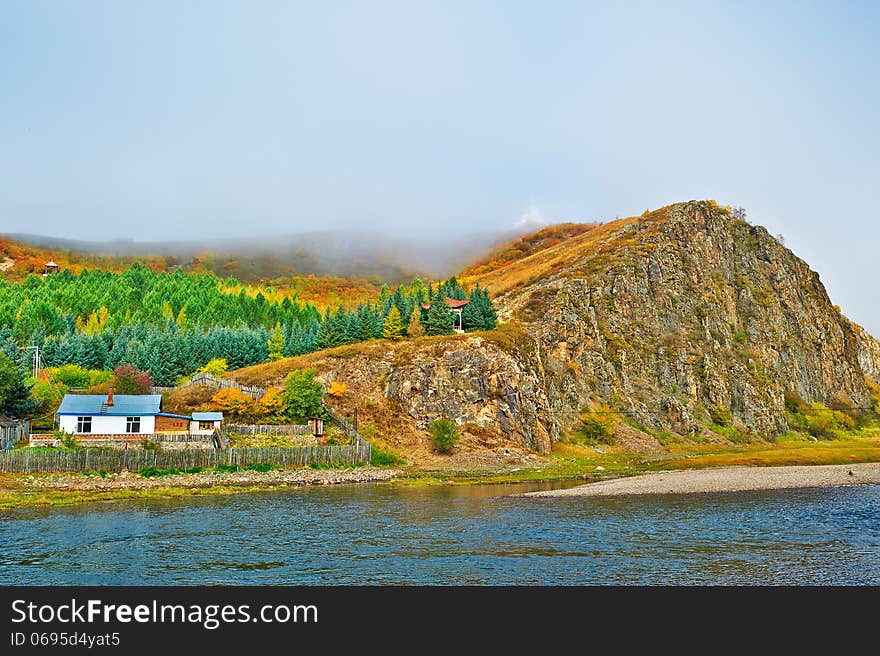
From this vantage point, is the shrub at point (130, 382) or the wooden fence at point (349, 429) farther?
the shrub at point (130, 382)

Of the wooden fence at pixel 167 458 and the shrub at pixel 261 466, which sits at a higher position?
the wooden fence at pixel 167 458

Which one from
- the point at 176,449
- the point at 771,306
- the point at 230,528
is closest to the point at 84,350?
the point at 176,449

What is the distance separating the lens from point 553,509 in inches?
2104

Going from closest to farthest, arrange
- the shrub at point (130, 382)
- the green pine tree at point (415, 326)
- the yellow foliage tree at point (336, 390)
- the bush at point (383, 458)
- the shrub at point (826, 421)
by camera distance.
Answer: the bush at point (383, 458) < the shrub at point (130, 382) < the yellow foliage tree at point (336, 390) < the green pine tree at point (415, 326) < the shrub at point (826, 421)

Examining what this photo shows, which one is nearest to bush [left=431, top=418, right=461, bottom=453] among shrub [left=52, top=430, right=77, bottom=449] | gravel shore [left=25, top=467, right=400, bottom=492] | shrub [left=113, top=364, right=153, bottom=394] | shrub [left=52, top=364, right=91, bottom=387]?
gravel shore [left=25, top=467, right=400, bottom=492]

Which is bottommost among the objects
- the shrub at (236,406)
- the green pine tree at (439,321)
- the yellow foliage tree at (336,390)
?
the shrub at (236,406)

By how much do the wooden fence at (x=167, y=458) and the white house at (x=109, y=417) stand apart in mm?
7039

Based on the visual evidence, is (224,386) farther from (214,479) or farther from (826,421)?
(826,421)

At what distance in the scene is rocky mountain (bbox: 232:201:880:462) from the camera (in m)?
94.5

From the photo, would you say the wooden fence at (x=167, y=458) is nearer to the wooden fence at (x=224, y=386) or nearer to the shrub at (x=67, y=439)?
the shrub at (x=67, y=439)

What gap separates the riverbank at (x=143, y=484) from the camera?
5550 centimetres

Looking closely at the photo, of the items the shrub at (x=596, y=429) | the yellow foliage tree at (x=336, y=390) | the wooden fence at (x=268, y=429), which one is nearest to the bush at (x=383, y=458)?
the wooden fence at (x=268, y=429)

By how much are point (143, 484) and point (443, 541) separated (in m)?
32.2

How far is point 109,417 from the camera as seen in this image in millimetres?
71688
